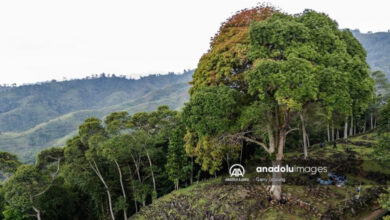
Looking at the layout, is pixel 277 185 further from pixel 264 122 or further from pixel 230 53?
pixel 230 53

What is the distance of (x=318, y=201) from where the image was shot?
1098 cm

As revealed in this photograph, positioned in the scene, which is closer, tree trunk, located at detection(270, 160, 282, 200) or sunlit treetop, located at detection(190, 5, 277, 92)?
sunlit treetop, located at detection(190, 5, 277, 92)

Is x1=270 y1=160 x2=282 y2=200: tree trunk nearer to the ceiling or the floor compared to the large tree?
nearer to the floor

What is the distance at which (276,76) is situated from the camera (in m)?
8.76

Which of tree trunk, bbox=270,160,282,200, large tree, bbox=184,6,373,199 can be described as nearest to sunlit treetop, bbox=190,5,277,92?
large tree, bbox=184,6,373,199

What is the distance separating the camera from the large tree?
8.94 meters

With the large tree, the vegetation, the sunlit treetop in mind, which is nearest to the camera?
the large tree

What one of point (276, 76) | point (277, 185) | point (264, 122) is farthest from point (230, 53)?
point (277, 185)

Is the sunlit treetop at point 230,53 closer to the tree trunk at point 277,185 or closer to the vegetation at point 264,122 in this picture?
the vegetation at point 264,122

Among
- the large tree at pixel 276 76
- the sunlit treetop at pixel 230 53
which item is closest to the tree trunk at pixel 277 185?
the large tree at pixel 276 76

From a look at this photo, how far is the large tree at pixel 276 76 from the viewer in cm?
894

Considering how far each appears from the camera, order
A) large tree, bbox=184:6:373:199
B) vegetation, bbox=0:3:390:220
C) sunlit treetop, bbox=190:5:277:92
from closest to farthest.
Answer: large tree, bbox=184:6:373:199
vegetation, bbox=0:3:390:220
sunlit treetop, bbox=190:5:277:92

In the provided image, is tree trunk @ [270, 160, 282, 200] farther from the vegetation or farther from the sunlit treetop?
the sunlit treetop

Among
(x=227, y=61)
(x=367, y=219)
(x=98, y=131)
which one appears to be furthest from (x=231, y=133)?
(x=98, y=131)
